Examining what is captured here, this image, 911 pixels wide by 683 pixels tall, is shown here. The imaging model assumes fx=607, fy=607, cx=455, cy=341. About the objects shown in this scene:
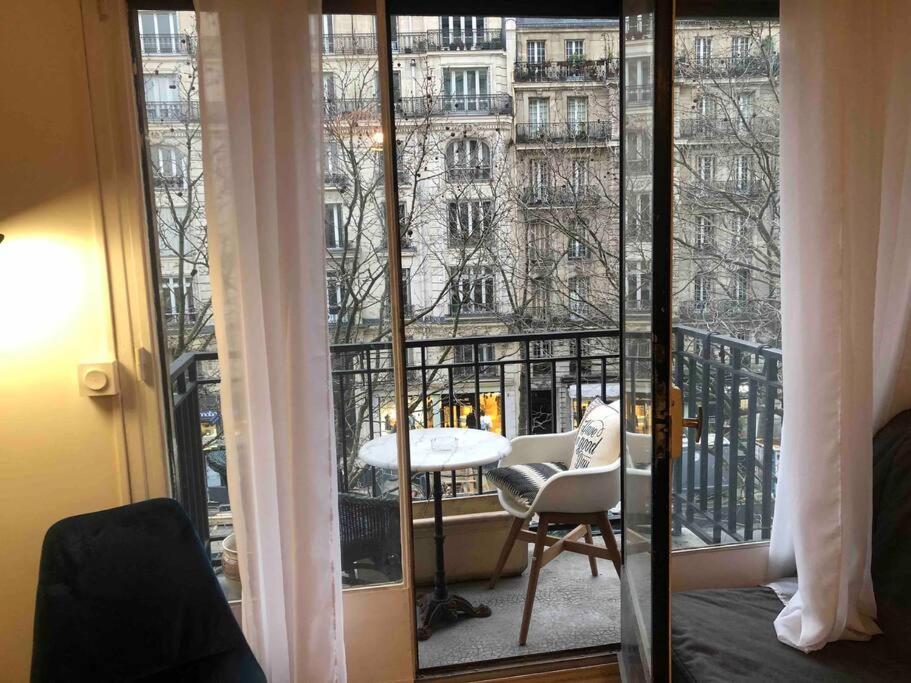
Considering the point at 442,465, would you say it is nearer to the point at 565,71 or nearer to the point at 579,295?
the point at 579,295

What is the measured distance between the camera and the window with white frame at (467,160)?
3004 mm

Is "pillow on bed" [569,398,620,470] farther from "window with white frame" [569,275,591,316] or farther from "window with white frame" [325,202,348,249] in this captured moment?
"window with white frame" [325,202,348,249]

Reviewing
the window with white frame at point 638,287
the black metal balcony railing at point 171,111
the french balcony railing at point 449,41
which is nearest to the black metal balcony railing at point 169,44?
the black metal balcony railing at point 171,111

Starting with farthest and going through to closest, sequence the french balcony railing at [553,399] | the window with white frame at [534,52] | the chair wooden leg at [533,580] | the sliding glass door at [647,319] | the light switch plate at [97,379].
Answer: the window with white frame at [534,52] < the chair wooden leg at [533,580] < the french balcony railing at [553,399] < the light switch plate at [97,379] < the sliding glass door at [647,319]

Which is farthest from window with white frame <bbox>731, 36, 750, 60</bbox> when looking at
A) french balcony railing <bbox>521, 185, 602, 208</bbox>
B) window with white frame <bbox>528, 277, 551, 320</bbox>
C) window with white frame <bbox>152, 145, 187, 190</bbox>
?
window with white frame <bbox>152, 145, 187, 190</bbox>

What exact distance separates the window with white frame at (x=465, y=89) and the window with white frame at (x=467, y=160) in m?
0.16

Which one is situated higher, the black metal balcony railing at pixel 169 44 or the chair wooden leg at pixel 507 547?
the black metal balcony railing at pixel 169 44

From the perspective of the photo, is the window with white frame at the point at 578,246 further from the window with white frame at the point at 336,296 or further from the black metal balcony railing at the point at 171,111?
the black metal balcony railing at the point at 171,111

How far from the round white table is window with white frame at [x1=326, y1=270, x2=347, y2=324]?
0.74 metres

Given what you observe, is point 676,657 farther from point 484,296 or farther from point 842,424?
point 484,296

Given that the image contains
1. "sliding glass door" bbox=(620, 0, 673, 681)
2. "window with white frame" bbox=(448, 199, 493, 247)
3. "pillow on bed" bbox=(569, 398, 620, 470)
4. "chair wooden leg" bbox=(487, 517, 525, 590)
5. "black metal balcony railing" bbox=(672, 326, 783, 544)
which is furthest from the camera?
"window with white frame" bbox=(448, 199, 493, 247)

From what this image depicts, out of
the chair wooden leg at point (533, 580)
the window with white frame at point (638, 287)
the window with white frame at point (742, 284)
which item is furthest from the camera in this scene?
the chair wooden leg at point (533, 580)

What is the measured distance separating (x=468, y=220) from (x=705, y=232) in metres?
1.28

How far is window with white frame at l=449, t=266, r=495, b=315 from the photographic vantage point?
3174 mm
